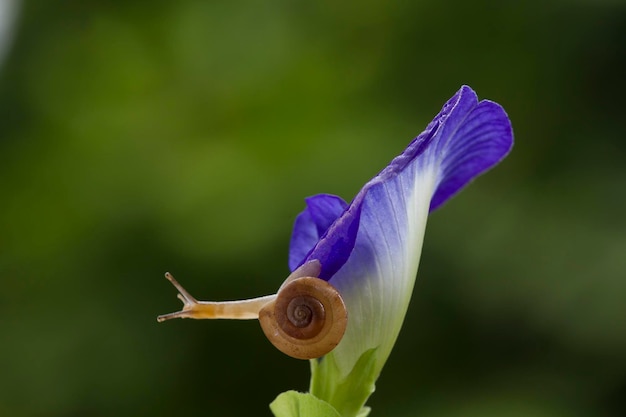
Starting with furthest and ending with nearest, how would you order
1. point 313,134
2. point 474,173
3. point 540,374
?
point 313,134 → point 540,374 → point 474,173

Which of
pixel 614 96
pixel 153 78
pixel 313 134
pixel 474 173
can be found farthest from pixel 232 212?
pixel 474 173

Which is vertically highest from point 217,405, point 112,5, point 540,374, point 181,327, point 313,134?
point 112,5

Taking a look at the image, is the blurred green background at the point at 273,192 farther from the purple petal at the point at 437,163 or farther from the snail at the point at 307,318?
the snail at the point at 307,318

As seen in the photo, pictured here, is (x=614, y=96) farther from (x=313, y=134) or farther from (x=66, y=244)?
(x=66, y=244)

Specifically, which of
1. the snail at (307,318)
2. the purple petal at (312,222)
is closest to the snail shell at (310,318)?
the snail at (307,318)

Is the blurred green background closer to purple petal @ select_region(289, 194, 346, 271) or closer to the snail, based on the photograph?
purple petal @ select_region(289, 194, 346, 271)

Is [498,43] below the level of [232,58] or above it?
above

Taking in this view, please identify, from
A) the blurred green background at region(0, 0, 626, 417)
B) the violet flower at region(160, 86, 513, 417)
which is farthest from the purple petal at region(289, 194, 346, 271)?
the blurred green background at region(0, 0, 626, 417)
